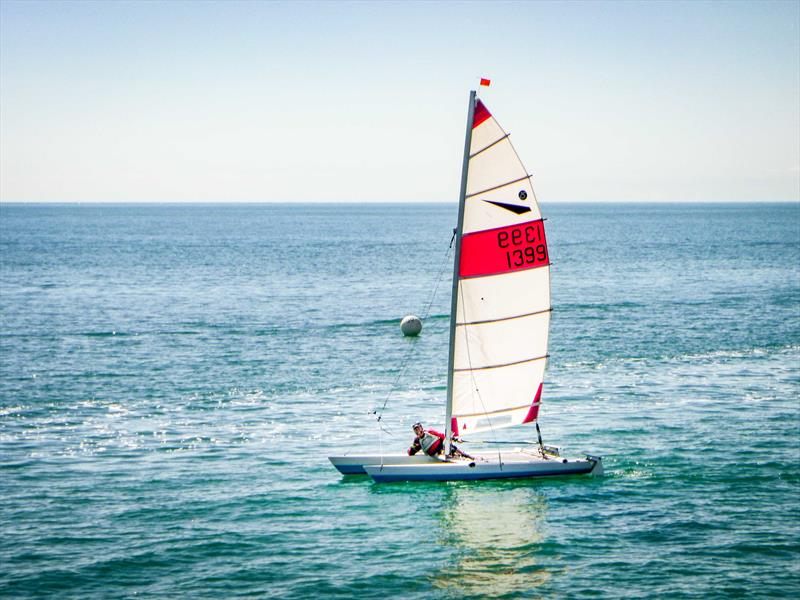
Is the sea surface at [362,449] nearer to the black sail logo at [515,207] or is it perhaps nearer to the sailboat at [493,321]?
the sailboat at [493,321]

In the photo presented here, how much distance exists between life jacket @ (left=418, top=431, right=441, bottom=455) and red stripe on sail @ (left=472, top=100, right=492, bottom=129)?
12.3m

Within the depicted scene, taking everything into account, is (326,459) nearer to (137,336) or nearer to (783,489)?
(783,489)

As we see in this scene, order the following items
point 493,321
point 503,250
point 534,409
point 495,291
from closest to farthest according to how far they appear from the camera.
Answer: point 503,250, point 495,291, point 493,321, point 534,409

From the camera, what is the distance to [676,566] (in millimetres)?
27516

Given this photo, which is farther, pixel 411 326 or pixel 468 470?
pixel 411 326

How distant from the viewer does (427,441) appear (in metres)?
34.7

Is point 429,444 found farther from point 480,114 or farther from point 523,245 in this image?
point 480,114

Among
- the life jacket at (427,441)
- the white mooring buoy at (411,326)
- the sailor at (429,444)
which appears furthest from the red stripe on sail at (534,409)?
the white mooring buoy at (411,326)

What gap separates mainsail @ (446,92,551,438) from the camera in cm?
3161

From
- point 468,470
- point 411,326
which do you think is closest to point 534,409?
point 468,470

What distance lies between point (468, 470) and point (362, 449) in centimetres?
768

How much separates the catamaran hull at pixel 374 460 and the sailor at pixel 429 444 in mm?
246

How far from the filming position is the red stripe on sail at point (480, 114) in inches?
1214

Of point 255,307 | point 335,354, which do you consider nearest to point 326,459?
point 335,354
